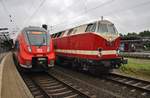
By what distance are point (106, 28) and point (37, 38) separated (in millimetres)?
4785

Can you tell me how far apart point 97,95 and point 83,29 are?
614 centimetres

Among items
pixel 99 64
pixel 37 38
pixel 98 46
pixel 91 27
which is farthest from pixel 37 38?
pixel 99 64

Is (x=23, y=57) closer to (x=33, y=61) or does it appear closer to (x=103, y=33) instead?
(x=33, y=61)

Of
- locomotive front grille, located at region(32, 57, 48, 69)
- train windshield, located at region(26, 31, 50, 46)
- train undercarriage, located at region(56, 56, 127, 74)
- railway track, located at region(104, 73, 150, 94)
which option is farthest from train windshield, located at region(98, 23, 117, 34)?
locomotive front grille, located at region(32, 57, 48, 69)

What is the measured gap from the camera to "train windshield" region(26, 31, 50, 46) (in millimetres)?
13188

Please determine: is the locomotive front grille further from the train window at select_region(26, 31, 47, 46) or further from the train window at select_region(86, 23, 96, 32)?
the train window at select_region(86, 23, 96, 32)

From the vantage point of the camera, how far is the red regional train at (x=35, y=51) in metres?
12.5

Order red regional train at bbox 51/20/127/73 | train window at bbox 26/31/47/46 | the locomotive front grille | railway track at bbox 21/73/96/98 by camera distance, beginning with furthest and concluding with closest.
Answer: train window at bbox 26/31/47/46 → the locomotive front grille → red regional train at bbox 51/20/127/73 → railway track at bbox 21/73/96/98

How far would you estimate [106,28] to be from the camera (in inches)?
499

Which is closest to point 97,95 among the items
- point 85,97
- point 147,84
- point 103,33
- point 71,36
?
point 85,97

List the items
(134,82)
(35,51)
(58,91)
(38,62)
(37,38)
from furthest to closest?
(37,38)
(35,51)
(38,62)
(134,82)
(58,91)

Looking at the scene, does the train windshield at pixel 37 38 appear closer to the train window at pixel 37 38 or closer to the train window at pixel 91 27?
the train window at pixel 37 38

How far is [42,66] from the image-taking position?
501 inches

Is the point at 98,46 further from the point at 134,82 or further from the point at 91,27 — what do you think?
the point at 134,82
